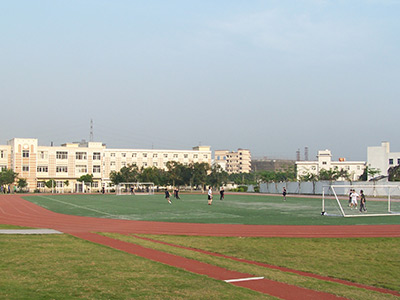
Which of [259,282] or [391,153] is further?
[391,153]

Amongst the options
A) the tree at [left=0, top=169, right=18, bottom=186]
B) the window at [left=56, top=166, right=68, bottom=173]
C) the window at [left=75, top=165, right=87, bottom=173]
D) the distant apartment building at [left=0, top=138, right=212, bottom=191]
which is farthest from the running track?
the window at [left=75, top=165, right=87, bottom=173]

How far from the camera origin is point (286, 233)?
22.1 meters

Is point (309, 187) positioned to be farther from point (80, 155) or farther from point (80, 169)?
point (80, 155)

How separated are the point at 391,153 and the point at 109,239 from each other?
11592cm

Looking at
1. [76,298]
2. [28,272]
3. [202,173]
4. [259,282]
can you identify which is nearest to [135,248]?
[28,272]

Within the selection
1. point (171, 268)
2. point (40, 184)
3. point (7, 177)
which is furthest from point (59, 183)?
point (171, 268)

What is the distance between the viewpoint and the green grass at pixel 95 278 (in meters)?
9.39

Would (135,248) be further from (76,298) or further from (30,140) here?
(30,140)

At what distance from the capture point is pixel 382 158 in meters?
124

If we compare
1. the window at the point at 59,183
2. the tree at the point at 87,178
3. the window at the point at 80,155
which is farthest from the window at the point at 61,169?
the tree at the point at 87,178

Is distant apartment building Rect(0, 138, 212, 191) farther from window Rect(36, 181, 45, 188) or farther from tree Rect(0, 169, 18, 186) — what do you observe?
tree Rect(0, 169, 18, 186)

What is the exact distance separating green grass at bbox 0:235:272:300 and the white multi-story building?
11685 cm

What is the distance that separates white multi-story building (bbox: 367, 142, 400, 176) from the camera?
122 metres

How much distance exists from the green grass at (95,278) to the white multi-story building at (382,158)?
11685 centimetres
